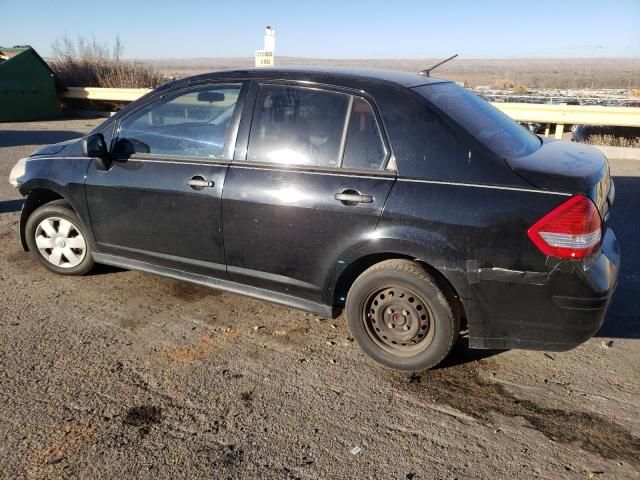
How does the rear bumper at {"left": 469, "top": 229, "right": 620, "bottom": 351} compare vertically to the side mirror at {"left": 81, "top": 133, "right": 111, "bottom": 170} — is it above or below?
below

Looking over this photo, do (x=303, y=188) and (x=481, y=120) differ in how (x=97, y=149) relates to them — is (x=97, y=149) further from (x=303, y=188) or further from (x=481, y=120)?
(x=481, y=120)

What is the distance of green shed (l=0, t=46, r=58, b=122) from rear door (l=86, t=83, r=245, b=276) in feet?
45.6

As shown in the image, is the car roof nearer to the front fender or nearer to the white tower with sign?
the front fender

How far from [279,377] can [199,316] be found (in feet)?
3.47

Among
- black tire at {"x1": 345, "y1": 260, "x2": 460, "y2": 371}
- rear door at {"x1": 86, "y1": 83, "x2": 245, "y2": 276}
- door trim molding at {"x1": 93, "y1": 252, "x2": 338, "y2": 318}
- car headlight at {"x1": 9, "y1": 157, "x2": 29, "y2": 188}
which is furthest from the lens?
car headlight at {"x1": 9, "y1": 157, "x2": 29, "y2": 188}

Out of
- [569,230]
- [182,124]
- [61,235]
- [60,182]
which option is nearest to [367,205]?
[569,230]

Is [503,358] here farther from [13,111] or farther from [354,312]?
[13,111]

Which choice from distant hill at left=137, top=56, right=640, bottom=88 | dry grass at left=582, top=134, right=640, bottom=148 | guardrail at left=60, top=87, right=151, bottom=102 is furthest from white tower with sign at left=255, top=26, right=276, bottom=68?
dry grass at left=582, top=134, right=640, bottom=148

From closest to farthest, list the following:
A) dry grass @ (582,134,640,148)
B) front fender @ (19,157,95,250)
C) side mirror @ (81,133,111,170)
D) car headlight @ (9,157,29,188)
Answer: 1. side mirror @ (81,133,111,170)
2. front fender @ (19,157,95,250)
3. car headlight @ (9,157,29,188)
4. dry grass @ (582,134,640,148)

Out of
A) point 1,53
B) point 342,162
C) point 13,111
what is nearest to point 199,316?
point 342,162

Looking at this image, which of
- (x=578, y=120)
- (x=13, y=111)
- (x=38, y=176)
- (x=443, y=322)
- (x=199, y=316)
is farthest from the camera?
(x=13, y=111)

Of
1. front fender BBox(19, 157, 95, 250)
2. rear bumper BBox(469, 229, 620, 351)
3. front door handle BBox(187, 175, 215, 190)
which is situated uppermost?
front door handle BBox(187, 175, 215, 190)

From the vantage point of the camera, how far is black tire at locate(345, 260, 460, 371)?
3.11 meters

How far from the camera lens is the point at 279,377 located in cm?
323
